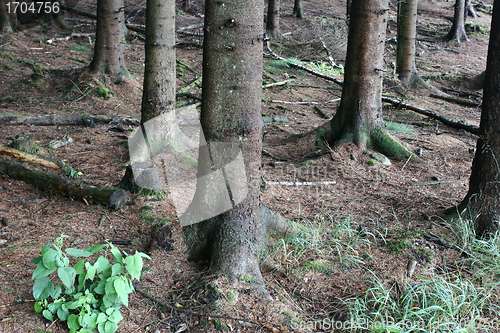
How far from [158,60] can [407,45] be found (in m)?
7.81

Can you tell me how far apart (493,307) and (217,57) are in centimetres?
281

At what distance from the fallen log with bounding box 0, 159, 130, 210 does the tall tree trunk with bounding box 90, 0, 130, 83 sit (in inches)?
185

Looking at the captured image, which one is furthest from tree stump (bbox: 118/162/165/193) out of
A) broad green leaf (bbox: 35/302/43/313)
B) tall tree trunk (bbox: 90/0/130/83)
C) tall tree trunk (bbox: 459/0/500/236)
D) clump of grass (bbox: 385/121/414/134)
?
tall tree trunk (bbox: 90/0/130/83)

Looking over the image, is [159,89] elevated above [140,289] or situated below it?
above

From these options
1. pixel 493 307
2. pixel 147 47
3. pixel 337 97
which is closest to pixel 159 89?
pixel 147 47

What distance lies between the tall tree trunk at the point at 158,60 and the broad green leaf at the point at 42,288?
313 centimetres

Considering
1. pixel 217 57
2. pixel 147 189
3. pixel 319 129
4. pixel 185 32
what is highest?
pixel 185 32

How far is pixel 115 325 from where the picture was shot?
97.4 inches

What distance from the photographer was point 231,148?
316cm

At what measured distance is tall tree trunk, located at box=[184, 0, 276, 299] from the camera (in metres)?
3.02

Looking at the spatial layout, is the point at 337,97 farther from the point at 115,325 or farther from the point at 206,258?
the point at 115,325

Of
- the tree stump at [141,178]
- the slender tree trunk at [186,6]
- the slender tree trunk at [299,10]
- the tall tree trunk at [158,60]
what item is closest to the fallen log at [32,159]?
the tall tree trunk at [158,60]

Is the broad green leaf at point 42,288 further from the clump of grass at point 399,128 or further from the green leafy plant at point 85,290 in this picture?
the clump of grass at point 399,128

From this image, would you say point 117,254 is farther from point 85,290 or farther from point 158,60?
point 158,60
